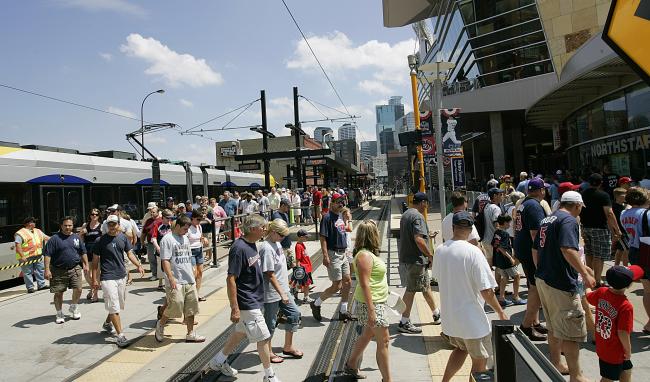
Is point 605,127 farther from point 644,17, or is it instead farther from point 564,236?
point 644,17

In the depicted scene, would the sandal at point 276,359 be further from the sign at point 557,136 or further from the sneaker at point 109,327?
the sign at point 557,136

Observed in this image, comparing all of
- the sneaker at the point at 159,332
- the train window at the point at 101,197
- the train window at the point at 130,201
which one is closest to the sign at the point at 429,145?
the sneaker at the point at 159,332

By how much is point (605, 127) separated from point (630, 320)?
17.2 meters

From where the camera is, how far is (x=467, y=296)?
12.3 feet

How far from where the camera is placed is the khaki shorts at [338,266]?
695 centimetres

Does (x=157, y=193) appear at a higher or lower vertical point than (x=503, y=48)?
lower

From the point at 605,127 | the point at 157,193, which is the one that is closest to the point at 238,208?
the point at 157,193

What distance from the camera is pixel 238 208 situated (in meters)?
16.3

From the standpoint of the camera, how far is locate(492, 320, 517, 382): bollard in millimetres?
2174

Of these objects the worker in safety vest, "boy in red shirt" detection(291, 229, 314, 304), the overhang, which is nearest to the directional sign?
"boy in red shirt" detection(291, 229, 314, 304)

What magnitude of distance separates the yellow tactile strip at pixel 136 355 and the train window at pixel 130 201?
9.49 m

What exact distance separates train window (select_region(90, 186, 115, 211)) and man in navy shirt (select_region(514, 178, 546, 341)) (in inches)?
496

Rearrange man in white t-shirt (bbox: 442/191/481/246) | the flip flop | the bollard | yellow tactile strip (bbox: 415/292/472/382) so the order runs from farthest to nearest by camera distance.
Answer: man in white t-shirt (bbox: 442/191/481/246)
the flip flop
yellow tactile strip (bbox: 415/292/472/382)
the bollard

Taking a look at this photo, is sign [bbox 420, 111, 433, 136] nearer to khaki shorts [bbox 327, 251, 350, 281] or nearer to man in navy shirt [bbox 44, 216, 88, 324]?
khaki shorts [bbox 327, 251, 350, 281]
